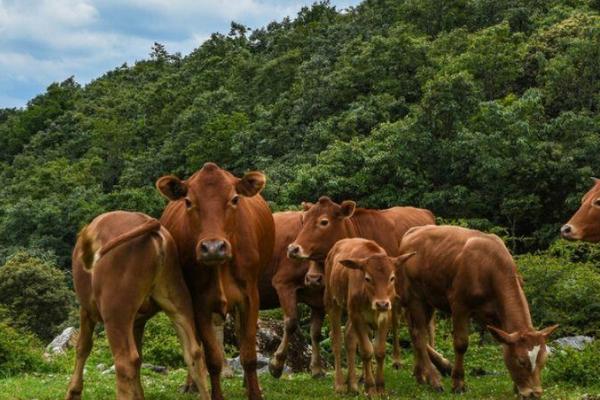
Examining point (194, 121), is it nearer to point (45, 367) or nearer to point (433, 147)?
point (433, 147)

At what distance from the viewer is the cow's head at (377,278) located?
11.0 meters

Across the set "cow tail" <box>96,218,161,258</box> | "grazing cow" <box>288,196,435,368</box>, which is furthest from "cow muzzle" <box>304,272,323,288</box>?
"cow tail" <box>96,218,161,258</box>

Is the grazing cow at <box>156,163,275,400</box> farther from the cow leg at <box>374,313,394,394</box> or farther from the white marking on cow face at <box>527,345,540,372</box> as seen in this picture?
the white marking on cow face at <box>527,345,540,372</box>

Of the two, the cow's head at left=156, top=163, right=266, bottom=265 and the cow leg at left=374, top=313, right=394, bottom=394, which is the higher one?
the cow's head at left=156, top=163, right=266, bottom=265

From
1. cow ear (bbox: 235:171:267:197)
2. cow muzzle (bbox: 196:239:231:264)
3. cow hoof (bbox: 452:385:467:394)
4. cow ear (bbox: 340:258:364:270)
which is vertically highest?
cow ear (bbox: 235:171:267:197)

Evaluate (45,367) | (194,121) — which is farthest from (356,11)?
(45,367)

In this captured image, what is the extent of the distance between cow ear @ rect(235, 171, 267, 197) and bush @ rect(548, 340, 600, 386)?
6.75 metres

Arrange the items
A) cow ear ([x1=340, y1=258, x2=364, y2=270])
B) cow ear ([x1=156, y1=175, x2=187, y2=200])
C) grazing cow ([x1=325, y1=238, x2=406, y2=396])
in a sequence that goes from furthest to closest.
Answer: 1. cow ear ([x1=340, y1=258, x2=364, y2=270])
2. grazing cow ([x1=325, y1=238, x2=406, y2=396])
3. cow ear ([x1=156, y1=175, x2=187, y2=200])

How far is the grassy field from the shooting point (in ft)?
38.9

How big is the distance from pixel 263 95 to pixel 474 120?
39192mm

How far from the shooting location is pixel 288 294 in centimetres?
1516

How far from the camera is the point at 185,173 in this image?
240ft

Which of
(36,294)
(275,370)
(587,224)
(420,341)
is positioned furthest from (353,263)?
(36,294)

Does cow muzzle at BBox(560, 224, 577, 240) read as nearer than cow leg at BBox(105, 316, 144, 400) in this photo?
No
